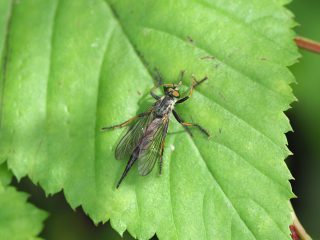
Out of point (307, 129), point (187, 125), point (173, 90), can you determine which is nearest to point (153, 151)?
point (187, 125)

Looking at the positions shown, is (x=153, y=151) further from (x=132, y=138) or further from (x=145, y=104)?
(x=145, y=104)

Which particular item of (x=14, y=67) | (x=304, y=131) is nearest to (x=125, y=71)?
(x=14, y=67)

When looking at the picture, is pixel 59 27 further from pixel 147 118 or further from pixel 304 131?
pixel 304 131

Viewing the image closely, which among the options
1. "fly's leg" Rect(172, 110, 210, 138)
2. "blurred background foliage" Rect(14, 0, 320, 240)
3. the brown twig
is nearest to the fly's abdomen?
"fly's leg" Rect(172, 110, 210, 138)

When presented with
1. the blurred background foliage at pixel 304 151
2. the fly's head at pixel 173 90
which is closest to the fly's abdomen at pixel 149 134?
the fly's head at pixel 173 90

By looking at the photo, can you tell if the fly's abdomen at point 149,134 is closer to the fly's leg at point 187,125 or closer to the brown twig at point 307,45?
the fly's leg at point 187,125

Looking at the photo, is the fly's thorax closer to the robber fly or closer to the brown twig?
the robber fly

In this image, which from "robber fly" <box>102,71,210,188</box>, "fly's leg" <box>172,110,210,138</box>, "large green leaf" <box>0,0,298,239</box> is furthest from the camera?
"robber fly" <box>102,71,210,188</box>
